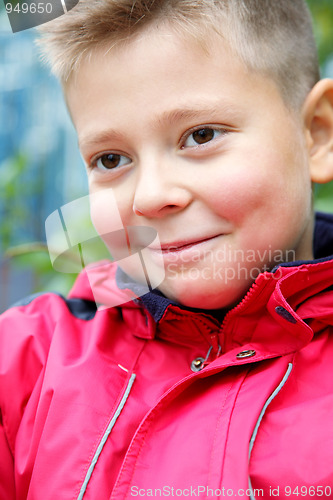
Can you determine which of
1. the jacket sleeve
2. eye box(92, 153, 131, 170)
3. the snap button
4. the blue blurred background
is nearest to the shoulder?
the jacket sleeve

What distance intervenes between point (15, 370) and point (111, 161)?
0.45 metres

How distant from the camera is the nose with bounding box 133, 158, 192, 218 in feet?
3.18

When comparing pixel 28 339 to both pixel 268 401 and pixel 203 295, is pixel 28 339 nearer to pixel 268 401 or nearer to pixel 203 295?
pixel 203 295

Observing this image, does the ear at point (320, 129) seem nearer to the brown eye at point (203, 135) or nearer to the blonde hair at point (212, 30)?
the blonde hair at point (212, 30)

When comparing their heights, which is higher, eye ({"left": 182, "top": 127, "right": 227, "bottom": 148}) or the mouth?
eye ({"left": 182, "top": 127, "right": 227, "bottom": 148})

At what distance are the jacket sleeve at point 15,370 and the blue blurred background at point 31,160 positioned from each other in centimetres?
61

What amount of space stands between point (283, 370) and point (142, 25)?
2.19 ft

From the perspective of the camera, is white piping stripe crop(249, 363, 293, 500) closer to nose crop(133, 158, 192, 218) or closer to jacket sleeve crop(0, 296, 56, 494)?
nose crop(133, 158, 192, 218)

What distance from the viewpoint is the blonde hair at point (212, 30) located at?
1.03m

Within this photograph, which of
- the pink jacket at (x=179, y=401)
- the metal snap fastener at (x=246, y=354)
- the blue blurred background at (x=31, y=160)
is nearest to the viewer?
the pink jacket at (x=179, y=401)

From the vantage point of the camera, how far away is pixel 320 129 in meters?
1.17

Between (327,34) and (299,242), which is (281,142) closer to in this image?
(299,242)

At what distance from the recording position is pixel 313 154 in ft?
3.76

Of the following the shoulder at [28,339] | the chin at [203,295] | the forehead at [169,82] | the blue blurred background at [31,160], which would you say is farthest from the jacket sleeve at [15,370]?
the blue blurred background at [31,160]
